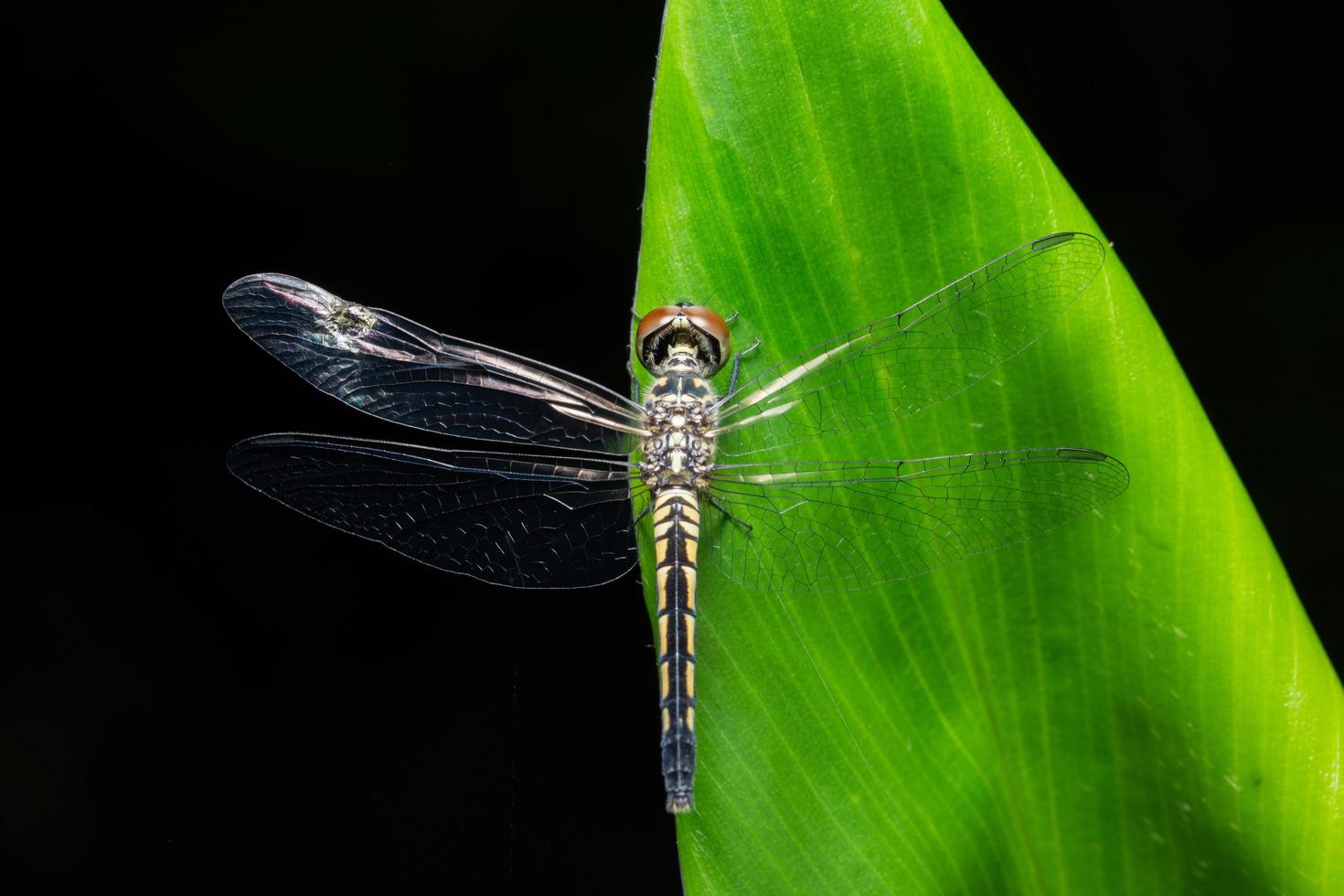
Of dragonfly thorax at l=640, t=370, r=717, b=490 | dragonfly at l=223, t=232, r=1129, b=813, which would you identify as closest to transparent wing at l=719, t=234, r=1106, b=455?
dragonfly at l=223, t=232, r=1129, b=813

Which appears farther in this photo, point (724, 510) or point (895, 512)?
point (724, 510)

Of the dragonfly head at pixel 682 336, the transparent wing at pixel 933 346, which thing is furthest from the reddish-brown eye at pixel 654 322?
the transparent wing at pixel 933 346

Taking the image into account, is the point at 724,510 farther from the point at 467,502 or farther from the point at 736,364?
the point at 467,502

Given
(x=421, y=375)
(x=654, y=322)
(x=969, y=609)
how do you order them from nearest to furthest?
1. (x=969, y=609)
2. (x=654, y=322)
3. (x=421, y=375)

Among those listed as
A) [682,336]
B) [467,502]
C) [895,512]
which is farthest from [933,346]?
[467,502]

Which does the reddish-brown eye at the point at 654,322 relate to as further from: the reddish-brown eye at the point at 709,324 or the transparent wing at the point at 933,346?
the transparent wing at the point at 933,346

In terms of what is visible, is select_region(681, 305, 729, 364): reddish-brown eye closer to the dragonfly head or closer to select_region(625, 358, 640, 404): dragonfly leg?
the dragonfly head

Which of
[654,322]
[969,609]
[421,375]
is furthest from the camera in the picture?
[421,375]
